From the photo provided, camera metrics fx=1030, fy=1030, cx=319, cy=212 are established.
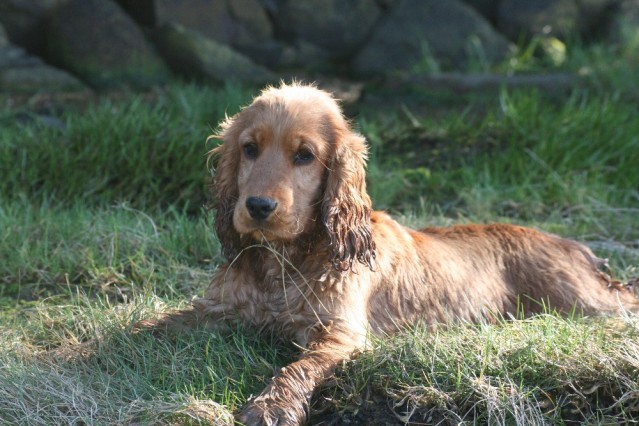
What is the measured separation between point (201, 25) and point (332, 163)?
Answer: 5.46 m

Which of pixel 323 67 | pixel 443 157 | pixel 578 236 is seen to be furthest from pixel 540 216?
pixel 323 67

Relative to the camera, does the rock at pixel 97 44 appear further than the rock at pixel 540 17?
No

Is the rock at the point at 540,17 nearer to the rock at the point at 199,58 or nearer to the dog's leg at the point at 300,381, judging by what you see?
the rock at the point at 199,58

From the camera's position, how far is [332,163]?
4.79 m

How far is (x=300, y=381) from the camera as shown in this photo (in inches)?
167

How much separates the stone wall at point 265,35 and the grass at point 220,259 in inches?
20.8

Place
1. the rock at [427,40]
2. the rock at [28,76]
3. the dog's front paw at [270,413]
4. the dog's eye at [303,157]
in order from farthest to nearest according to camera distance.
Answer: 1. the rock at [427,40]
2. the rock at [28,76]
3. the dog's eye at [303,157]
4. the dog's front paw at [270,413]

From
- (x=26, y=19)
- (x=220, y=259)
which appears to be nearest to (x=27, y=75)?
(x=26, y=19)

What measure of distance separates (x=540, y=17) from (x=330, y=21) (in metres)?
2.29

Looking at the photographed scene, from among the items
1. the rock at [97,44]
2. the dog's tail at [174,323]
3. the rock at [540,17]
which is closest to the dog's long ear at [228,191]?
the dog's tail at [174,323]

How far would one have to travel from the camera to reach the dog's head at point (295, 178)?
4500 mm

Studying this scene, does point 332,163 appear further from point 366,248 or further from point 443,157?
point 443,157

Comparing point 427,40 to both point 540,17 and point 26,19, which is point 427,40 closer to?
point 540,17

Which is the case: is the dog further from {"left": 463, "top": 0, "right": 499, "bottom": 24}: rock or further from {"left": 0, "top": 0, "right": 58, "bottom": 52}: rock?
{"left": 463, "top": 0, "right": 499, "bottom": 24}: rock
